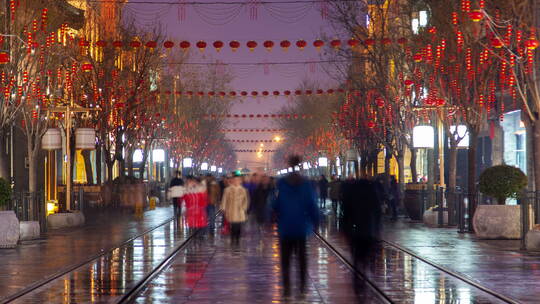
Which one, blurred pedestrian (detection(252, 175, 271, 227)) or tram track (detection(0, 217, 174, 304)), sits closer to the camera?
tram track (detection(0, 217, 174, 304))

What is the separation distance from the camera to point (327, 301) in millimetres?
14609

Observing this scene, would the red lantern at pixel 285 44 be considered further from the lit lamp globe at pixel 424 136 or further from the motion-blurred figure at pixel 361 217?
the motion-blurred figure at pixel 361 217

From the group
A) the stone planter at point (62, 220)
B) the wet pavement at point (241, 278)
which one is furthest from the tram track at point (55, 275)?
the stone planter at point (62, 220)

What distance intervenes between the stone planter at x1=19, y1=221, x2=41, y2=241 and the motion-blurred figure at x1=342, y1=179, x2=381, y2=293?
48.4 feet

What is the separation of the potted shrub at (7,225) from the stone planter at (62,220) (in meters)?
10.1

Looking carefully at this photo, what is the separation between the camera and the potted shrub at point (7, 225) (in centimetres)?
2581

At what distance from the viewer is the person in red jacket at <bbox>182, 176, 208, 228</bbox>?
31969mm

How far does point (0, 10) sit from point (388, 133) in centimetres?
2081

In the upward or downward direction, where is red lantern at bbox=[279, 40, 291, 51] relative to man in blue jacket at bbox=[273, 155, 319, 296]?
upward

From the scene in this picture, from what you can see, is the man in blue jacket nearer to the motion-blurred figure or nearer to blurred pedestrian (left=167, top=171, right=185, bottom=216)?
the motion-blurred figure

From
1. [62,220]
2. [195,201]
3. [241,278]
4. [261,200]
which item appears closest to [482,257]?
[241,278]

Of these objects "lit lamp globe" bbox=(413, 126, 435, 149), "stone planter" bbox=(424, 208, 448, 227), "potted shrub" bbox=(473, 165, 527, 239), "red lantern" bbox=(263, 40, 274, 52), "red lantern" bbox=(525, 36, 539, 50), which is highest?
"red lantern" bbox=(263, 40, 274, 52)

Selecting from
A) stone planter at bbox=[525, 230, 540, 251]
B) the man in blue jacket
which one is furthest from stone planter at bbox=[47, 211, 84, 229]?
the man in blue jacket

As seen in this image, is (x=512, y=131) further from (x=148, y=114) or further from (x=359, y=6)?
(x=148, y=114)
